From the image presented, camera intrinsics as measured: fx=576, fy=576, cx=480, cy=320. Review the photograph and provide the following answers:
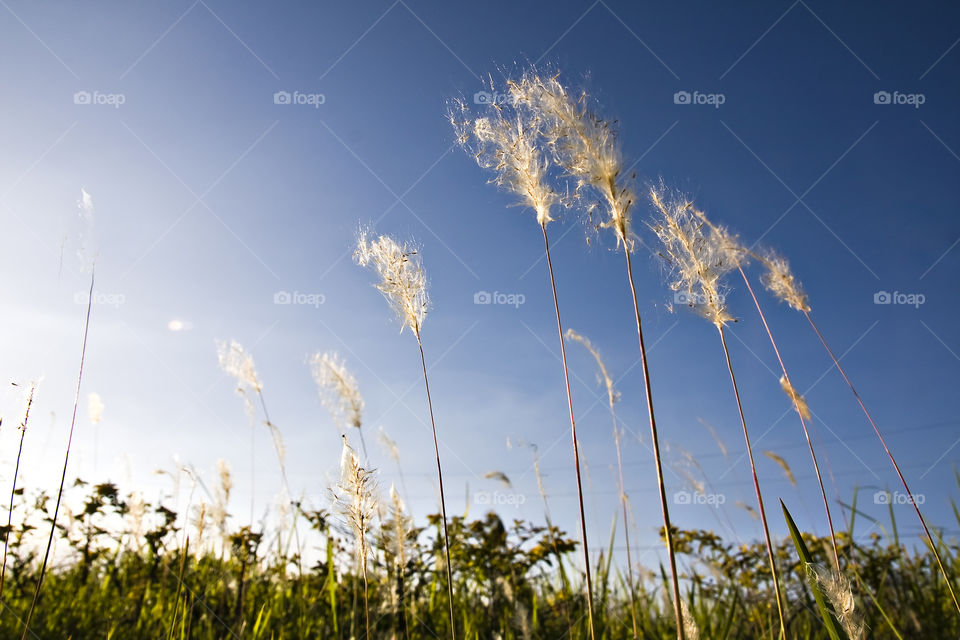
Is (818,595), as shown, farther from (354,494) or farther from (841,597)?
(354,494)

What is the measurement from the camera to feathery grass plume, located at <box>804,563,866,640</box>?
127 cm

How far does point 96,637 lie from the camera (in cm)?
355

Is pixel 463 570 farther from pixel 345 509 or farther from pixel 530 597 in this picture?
pixel 345 509

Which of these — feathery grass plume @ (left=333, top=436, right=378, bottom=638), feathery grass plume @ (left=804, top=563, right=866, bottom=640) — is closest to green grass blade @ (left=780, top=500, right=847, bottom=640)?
feathery grass plume @ (left=804, top=563, right=866, bottom=640)

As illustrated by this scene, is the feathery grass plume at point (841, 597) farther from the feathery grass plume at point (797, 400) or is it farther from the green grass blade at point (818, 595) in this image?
the feathery grass plume at point (797, 400)

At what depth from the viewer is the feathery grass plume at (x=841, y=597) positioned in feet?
4.15

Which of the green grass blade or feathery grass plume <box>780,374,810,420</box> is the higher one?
feathery grass plume <box>780,374,810,420</box>

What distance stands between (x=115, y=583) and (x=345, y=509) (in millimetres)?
3983

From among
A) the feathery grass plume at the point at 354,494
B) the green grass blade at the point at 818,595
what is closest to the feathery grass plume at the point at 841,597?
the green grass blade at the point at 818,595

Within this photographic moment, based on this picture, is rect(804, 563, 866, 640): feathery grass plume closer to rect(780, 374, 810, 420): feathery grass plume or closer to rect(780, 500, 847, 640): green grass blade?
rect(780, 500, 847, 640): green grass blade

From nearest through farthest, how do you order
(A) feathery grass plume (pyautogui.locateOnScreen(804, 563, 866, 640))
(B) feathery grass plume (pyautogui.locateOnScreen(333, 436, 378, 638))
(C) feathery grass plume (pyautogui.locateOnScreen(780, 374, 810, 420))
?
(A) feathery grass plume (pyautogui.locateOnScreen(804, 563, 866, 640)) → (B) feathery grass plume (pyautogui.locateOnScreen(333, 436, 378, 638)) → (C) feathery grass plume (pyautogui.locateOnScreen(780, 374, 810, 420))

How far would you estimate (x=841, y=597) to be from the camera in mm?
1304

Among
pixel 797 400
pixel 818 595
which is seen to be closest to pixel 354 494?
pixel 818 595

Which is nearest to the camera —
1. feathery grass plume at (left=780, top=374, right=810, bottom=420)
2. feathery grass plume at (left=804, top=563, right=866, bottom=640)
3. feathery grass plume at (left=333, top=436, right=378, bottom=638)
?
feathery grass plume at (left=804, top=563, right=866, bottom=640)
